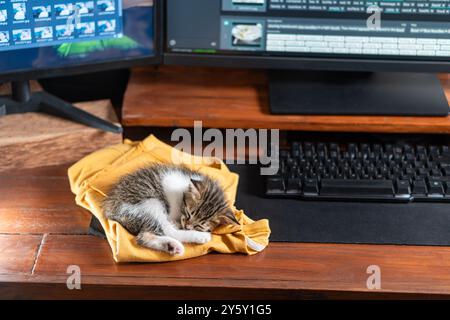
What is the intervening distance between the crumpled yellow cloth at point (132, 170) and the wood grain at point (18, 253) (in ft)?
0.36

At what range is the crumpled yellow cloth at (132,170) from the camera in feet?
3.43

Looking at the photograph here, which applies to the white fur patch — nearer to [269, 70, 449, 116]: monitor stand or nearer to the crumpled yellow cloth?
the crumpled yellow cloth

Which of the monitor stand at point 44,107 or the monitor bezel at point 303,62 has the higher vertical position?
the monitor bezel at point 303,62

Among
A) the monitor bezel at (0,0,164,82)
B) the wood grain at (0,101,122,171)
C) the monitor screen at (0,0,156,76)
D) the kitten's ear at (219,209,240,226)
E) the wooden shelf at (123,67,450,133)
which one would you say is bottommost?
the kitten's ear at (219,209,240,226)

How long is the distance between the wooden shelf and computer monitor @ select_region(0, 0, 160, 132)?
3.2 inches

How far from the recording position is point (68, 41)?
125 cm

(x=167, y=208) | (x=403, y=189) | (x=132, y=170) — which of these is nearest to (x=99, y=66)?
(x=132, y=170)

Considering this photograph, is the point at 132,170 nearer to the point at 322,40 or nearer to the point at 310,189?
the point at 310,189

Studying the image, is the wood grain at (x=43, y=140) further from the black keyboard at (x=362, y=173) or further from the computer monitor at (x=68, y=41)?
the black keyboard at (x=362, y=173)

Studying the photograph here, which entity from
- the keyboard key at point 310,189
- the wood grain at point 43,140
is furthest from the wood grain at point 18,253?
the keyboard key at point 310,189

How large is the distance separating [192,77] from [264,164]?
1.01 ft

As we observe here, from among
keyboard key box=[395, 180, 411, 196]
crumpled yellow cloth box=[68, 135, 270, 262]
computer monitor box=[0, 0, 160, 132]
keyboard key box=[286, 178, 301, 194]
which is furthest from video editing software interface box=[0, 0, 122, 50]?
keyboard key box=[395, 180, 411, 196]

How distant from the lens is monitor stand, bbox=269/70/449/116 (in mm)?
1341

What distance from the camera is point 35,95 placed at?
1333 mm
